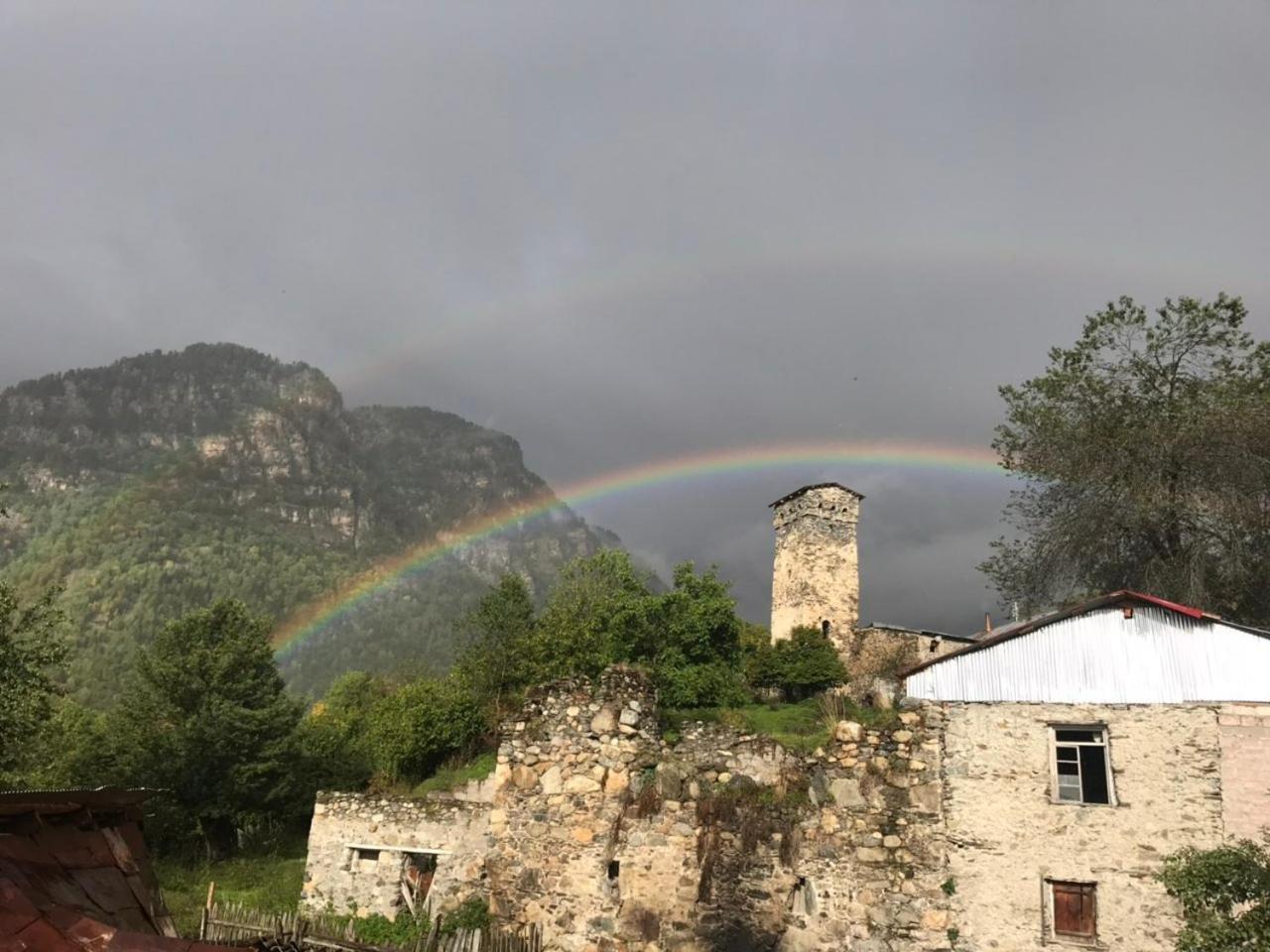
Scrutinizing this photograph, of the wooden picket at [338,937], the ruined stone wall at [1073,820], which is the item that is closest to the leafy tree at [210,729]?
the wooden picket at [338,937]

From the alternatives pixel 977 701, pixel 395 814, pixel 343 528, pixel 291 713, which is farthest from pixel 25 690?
pixel 343 528

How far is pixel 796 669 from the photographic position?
120 ft

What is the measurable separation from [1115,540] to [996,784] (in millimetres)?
15250

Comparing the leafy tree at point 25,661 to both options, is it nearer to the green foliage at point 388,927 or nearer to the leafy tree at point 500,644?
the green foliage at point 388,927

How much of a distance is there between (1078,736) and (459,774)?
59.3ft

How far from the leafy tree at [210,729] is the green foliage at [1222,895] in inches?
1054

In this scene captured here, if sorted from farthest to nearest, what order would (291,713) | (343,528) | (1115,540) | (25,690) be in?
(343,528) → (291,713) → (1115,540) → (25,690)

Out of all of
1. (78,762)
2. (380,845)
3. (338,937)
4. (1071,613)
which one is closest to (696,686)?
(380,845)

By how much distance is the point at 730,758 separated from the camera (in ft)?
39.6

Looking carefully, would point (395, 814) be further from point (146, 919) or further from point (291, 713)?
point (291, 713)

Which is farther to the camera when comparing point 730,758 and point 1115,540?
point 1115,540

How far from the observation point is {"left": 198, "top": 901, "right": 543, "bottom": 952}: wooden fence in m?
11.2

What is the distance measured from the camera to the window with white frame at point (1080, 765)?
11.0 metres

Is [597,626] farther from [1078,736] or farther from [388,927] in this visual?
[1078,736]
